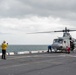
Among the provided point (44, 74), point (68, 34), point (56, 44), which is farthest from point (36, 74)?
point (68, 34)

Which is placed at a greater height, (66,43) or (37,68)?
(66,43)

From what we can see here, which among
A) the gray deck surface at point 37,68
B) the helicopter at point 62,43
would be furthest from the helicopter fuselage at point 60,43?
the gray deck surface at point 37,68

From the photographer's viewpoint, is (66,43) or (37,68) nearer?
(37,68)

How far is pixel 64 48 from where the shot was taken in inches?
1983

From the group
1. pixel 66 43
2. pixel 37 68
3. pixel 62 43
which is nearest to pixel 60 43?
pixel 62 43

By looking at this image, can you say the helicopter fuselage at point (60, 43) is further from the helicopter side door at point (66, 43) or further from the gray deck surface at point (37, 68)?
the gray deck surface at point (37, 68)

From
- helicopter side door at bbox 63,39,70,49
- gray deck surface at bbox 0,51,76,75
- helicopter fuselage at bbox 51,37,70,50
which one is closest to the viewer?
gray deck surface at bbox 0,51,76,75

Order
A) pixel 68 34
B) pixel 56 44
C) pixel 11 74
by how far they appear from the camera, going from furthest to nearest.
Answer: pixel 68 34 < pixel 56 44 < pixel 11 74

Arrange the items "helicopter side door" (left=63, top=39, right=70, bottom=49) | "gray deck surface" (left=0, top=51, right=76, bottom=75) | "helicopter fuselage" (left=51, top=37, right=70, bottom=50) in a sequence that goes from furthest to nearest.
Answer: "helicopter side door" (left=63, top=39, right=70, bottom=49) < "helicopter fuselage" (left=51, top=37, right=70, bottom=50) < "gray deck surface" (left=0, top=51, right=76, bottom=75)

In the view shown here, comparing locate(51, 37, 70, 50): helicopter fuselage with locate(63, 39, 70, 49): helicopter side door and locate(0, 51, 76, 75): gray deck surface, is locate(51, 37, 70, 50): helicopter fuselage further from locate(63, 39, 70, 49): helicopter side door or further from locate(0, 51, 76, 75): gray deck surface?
locate(0, 51, 76, 75): gray deck surface

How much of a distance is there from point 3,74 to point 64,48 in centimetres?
3498

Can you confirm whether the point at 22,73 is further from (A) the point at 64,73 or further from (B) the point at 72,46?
(B) the point at 72,46

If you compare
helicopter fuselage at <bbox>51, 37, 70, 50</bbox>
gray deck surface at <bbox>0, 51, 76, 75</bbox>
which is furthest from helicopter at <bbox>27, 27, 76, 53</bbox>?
gray deck surface at <bbox>0, 51, 76, 75</bbox>

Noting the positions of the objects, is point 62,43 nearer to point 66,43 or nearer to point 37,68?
point 66,43
